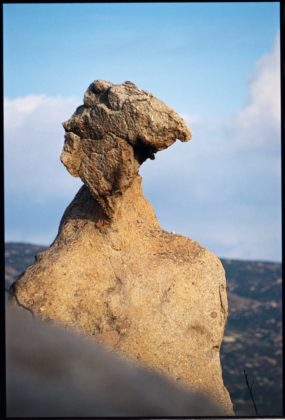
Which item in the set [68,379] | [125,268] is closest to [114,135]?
[125,268]

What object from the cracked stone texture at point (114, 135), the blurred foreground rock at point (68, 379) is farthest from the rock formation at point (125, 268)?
the blurred foreground rock at point (68, 379)

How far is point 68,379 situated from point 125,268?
121 centimetres

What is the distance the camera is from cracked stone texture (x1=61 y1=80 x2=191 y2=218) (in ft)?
26.5

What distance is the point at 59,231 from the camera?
8688 millimetres

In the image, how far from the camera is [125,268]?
8.30m

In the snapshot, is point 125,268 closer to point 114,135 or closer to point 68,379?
point 114,135

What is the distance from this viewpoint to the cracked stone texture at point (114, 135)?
Answer: 8.08m

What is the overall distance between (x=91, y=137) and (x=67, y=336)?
1637 mm

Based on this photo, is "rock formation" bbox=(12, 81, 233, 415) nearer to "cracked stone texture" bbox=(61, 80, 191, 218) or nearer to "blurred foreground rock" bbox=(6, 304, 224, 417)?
"cracked stone texture" bbox=(61, 80, 191, 218)

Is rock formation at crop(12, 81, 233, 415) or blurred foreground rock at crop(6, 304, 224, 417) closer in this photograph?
blurred foreground rock at crop(6, 304, 224, 417)

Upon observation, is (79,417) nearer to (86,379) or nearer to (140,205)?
(86,379)

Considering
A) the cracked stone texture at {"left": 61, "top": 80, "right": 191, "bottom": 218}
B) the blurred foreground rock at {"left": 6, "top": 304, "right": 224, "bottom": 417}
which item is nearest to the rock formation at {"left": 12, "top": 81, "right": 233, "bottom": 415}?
the cracked stone texture at {"left": 61, "top": 80, "right": 191, "bottom": 218}

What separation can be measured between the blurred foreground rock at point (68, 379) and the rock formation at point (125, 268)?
0.28m

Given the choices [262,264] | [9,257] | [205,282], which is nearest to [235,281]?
[262,264]
